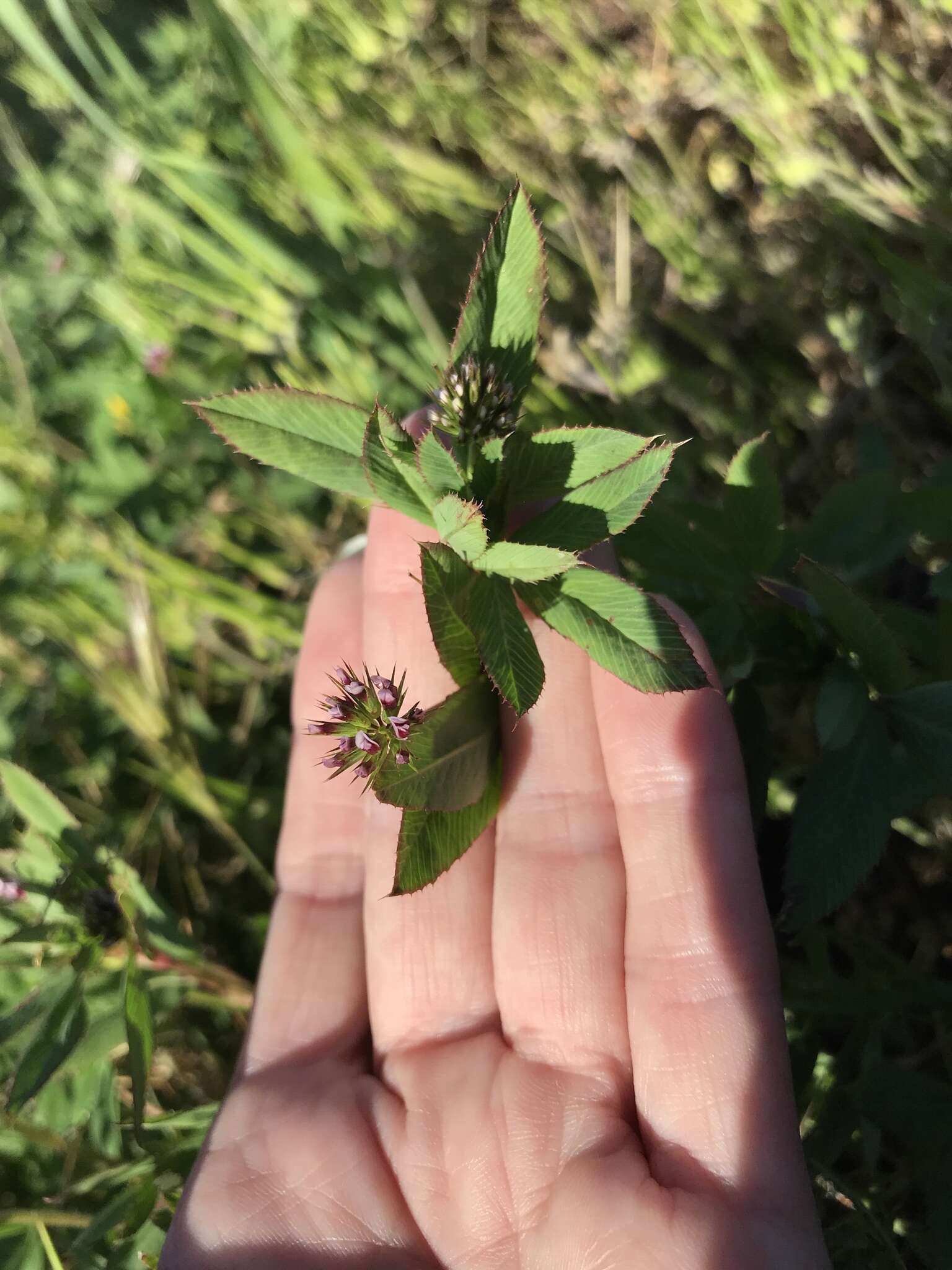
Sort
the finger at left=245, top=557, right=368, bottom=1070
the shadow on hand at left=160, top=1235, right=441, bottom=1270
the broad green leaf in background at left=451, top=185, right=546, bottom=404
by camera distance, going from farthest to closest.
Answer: the finger at left=245, top=557, right=368, bottom=1070 → the shadow on hand at left=160, top=1235, right=441, bottom=1270 → the broad green leaf in background at left=451, top=185, right=546, bottom=404

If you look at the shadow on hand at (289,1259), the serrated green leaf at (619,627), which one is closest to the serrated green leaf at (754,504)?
the serrated green leaf at (619,627)

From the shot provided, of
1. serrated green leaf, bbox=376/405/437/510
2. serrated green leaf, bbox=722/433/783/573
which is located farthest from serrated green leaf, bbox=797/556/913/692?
serrated green leaf, bbox=376/405/437/510

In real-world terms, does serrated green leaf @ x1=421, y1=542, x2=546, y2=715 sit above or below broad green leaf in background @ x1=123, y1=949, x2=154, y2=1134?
above

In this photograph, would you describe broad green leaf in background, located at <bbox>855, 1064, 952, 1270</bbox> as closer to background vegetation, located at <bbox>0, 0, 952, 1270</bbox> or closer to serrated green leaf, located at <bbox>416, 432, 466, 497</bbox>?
background vegetation, located at <bbox>0, 0, 952, 1270</bbox>

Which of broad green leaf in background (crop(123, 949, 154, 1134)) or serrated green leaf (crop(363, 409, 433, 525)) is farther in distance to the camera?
broad green leaf in background (crop(123, 949, 154, 1134))

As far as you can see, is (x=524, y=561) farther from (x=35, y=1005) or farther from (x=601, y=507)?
(x=35, y=1005)

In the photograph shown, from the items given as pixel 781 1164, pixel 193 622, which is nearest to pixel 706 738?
pixel 781 1164

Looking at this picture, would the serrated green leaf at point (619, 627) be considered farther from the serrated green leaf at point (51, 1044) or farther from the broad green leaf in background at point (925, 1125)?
the serrated green leaf at point (51, 1044)
